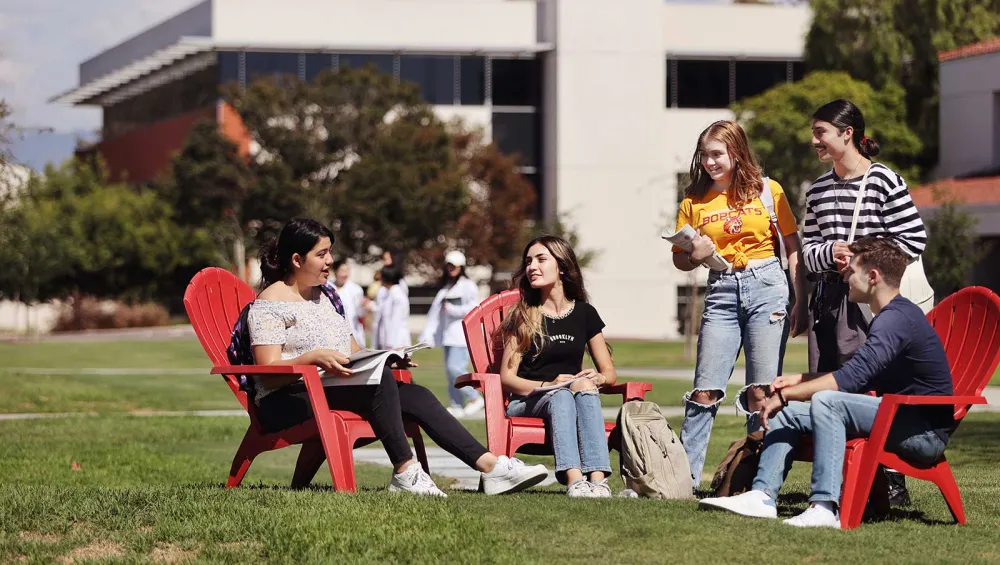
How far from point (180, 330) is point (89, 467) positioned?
37.3 meters

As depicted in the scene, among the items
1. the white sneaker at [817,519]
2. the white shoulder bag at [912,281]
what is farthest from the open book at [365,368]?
the white shoulder bag at [912,281]

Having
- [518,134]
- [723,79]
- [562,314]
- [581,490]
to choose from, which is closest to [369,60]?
[518,134]

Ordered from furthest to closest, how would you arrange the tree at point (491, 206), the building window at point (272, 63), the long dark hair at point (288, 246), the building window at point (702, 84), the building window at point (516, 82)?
the building window at point (702, 84)
the building window at point (516, 82)
the building window at point (272, 63)
the tree at point (491, 206)
the long dark hair at point (288, 246)

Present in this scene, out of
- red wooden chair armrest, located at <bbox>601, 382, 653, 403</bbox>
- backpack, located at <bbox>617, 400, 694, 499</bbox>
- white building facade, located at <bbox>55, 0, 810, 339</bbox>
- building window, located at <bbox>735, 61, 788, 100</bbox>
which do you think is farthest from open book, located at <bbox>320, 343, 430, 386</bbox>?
building window, located at <bbox>735, 61, 788, 100</bbox>

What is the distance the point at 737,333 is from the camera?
831 centimetres

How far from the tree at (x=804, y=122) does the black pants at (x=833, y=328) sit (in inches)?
1585

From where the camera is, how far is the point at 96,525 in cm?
675

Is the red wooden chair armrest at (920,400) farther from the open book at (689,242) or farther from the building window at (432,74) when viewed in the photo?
the building window at (432,74)

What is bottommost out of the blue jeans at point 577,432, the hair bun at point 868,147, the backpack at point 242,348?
the blue jeans at point 577,432

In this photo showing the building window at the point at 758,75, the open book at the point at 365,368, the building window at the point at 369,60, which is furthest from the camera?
the building window at the point at 758,75

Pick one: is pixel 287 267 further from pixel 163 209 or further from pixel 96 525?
pixel 163 209

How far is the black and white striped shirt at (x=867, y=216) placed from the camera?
305 inches

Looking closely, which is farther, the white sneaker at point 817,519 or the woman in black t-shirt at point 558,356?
the woman in black t-shirt at point 558,356

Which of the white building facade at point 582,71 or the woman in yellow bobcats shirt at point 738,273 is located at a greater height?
the white building facade at point 582,71
